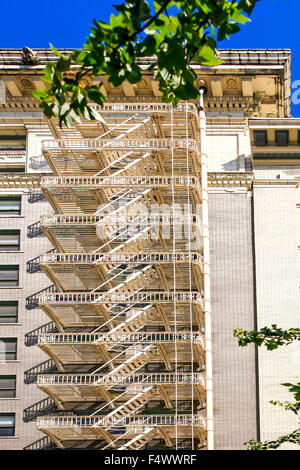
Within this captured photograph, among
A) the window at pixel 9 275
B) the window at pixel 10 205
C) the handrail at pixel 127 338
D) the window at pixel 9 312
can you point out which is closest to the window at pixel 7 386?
the window at pixel 9 312

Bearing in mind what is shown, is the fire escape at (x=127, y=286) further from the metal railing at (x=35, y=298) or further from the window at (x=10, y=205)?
the window at (x=10, y=205)

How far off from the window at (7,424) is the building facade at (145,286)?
4cm

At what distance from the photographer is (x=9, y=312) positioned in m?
41.9

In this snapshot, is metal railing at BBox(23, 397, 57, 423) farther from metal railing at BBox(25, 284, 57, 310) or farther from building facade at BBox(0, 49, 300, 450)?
metal railing at BBox(25, 284, 57, 310)

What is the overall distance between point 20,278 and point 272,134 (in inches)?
555

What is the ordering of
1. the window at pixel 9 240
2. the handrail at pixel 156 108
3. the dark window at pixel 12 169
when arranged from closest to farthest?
the handrail at pixel 156 108
the window at pixel 9 240
the dark window at pixel 12 169

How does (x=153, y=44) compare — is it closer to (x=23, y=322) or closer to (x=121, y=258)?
(x=121, y=258)

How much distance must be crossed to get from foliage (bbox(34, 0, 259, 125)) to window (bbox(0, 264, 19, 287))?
109 ft

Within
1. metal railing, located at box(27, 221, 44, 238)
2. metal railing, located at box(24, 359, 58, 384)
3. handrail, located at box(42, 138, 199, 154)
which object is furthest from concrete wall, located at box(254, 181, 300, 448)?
metal railing, located at box(27, 221, 44, 238)

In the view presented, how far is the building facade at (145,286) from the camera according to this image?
38375mm

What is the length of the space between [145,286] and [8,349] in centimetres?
708

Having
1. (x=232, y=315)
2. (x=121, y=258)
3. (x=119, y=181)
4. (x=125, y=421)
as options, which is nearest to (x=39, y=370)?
(x=125, y=421)

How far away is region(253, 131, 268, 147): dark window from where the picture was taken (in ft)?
146
